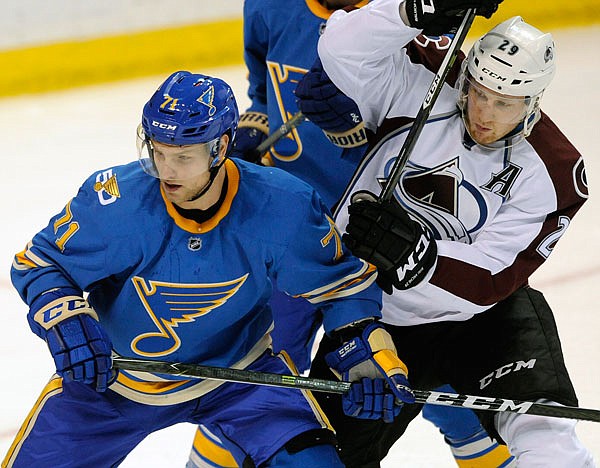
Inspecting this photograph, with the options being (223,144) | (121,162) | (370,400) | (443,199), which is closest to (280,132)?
(443,199)

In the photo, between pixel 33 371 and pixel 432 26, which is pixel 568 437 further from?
pixel 33 371

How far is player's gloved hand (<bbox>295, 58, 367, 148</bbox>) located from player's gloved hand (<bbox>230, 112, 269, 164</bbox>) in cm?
54

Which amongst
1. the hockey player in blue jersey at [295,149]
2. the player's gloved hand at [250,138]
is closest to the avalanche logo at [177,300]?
the hockey player in blue jersey at [295,149]

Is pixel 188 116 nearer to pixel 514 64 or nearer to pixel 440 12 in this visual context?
pixel 440 12

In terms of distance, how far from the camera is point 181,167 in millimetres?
2455

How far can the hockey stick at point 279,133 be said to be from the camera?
10.4ft

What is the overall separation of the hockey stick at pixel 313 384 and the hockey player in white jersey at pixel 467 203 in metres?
0.05

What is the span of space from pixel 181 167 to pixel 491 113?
67cm

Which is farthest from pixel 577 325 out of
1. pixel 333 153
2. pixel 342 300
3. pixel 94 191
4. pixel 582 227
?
pixel 94 191

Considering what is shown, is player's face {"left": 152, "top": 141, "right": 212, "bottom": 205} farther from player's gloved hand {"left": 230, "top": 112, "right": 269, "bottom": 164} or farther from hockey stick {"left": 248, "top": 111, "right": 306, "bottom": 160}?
player's gloved hand {"left": 230, "top": 112, "right": 269, "bottom": 164}

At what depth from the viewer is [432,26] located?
2.55 meters

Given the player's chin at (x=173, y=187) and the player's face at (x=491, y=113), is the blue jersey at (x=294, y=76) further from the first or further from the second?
the player's chin at (x=173, y=187)

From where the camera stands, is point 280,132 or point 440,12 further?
point 280,132

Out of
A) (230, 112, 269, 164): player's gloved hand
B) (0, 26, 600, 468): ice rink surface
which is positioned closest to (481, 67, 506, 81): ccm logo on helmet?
(230, 112, 269, 164): player's gloved hand
